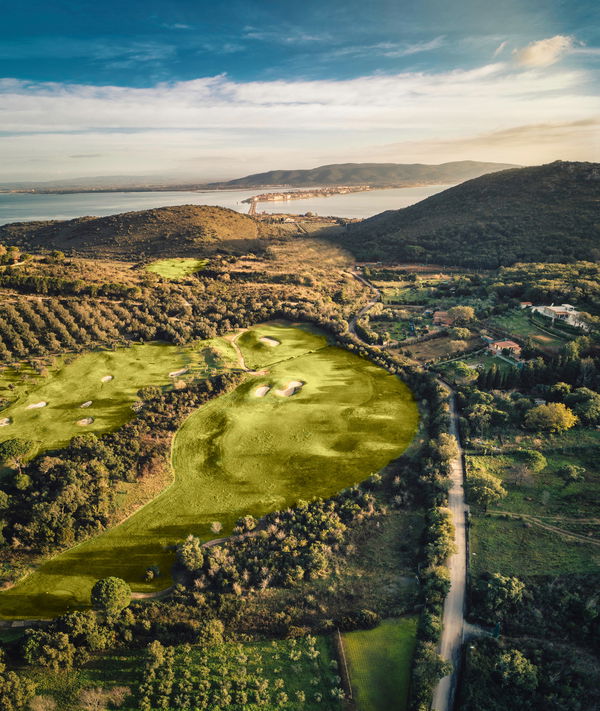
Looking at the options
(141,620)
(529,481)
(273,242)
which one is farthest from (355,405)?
(273,242)

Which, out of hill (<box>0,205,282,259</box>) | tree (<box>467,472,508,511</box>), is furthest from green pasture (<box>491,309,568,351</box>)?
hill (<box>0,205,282,259</box>)

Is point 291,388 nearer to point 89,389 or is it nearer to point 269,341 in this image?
point 269,341

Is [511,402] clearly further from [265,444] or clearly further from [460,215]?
[460,215]

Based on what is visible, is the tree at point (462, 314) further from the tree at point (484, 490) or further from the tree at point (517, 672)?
the tree at point (517, 672)

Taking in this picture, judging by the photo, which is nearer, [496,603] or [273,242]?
[496,603]

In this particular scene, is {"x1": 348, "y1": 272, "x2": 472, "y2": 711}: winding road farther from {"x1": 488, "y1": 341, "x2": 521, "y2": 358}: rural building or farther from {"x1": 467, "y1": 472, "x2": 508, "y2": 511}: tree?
{"x1": 488, "y1": 341, "x2": 521, "y2": 358}: rural building

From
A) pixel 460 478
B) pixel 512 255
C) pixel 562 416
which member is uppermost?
pixel 512 255
